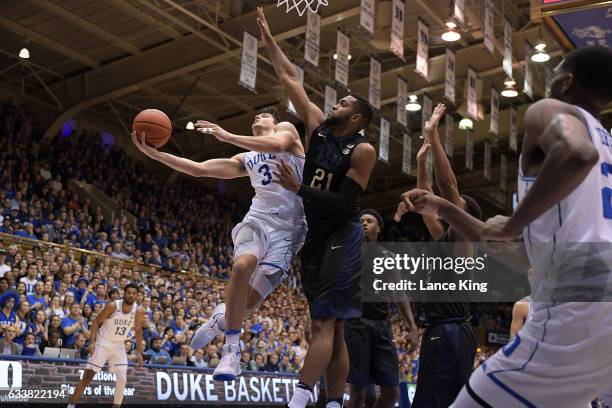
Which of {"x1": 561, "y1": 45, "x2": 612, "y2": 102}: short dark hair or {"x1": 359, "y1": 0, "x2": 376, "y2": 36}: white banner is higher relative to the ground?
{"x1": 359, "y1": 0, "x2": 376, "y2": 36}: white banner

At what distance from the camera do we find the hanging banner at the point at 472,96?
59.6ft

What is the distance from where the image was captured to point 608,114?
2588cm

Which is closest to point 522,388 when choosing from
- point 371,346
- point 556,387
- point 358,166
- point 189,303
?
point 556,387

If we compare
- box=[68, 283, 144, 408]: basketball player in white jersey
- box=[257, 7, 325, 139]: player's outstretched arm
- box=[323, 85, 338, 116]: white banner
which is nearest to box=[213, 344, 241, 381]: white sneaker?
box=[257, 7, 325, 139]: player's outstretched arm

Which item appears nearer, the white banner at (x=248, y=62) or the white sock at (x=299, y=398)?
the white sock at (x=299, y=398)

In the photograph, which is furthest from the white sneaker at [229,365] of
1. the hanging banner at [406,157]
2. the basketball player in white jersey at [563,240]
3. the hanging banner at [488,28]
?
the hanging banner at [406,157]

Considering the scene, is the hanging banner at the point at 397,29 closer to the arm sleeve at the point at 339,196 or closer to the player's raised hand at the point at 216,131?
the player's raised hand at the point at 216,131

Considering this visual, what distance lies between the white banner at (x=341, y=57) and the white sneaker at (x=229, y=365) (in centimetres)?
1074

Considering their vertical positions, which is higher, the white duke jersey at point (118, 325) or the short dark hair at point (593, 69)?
the short dark hair at point (593, 69)

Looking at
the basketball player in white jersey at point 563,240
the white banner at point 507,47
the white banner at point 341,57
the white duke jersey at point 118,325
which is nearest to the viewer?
the basketball player in white jersey at point 563,240

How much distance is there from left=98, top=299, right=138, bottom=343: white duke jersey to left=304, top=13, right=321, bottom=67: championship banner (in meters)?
5.84

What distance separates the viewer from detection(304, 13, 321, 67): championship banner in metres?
14.4

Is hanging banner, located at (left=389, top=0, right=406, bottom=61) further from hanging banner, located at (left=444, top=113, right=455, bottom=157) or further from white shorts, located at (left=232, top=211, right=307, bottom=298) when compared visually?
white shorts, located at (left=232, top=211, right=307, bottom=298)

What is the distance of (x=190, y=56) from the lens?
18859mm
